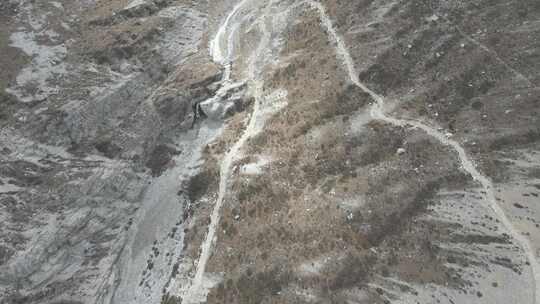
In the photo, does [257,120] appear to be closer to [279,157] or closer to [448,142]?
[279,157]

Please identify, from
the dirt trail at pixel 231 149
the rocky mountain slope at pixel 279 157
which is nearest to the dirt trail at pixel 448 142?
the rocky mountain slope at pixel 279 157

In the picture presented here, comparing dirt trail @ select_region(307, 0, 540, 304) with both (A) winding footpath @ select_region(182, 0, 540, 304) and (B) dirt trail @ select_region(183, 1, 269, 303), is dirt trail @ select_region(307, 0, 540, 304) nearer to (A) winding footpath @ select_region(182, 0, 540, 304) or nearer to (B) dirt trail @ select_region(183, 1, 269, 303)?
(A) winding footpath @ select_region(182, 0, 540, 304)

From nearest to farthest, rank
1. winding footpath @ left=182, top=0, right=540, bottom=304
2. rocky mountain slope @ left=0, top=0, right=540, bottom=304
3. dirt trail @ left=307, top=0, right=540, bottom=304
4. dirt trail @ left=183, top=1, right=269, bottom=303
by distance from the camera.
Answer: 1. dirt trail @ left=307, top=0, right=540, bottom=304
2. winding footpath @ left=182, top=0, right=540, bottom=304
3. rocky mountain slope @ left=0, top=0, right=540, bottom=304
4. dirt trail @ left=183, top=1, right=269, bottom=303

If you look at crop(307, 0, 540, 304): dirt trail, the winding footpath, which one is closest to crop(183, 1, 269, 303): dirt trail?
Result: the winding footpath

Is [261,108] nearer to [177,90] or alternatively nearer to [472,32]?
[177,90]

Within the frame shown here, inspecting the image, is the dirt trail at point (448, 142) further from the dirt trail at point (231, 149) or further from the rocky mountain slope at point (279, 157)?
the dirt trail at point (231, 149)

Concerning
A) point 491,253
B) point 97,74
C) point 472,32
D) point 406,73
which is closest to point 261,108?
point 406,73
